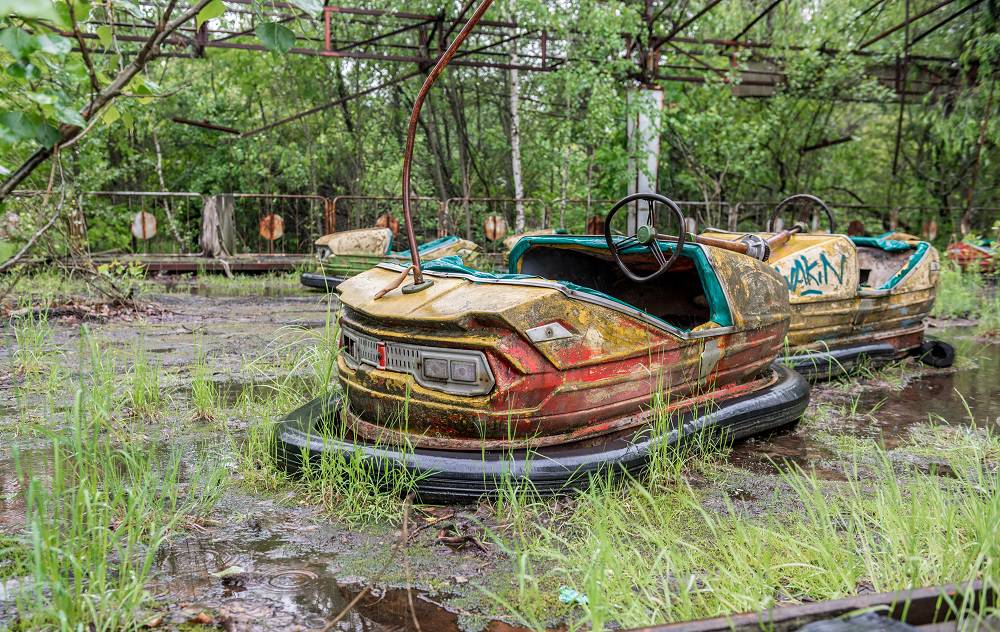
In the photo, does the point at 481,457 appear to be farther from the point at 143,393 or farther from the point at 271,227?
the point at 271,227

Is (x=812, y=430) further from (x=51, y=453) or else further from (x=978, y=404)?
(x=51, y=453)

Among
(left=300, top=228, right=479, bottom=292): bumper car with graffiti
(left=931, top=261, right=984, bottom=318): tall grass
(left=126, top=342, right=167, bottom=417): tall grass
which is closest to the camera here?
(left=126, top=342, right=167, bottom=417): tall grass

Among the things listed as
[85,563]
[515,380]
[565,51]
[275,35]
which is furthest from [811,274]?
[565,51]

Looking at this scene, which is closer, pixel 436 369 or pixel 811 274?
pixel 436 369

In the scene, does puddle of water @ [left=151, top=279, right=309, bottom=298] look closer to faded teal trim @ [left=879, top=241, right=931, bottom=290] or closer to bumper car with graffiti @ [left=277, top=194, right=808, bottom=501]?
bumper car with graffiti @ [left=277, top=194, right=808, bottom=501]

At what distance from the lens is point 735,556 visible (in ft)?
5.71

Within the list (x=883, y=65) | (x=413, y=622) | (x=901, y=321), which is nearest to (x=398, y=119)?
(x=883, y=65)

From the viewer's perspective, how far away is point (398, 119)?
14.3 meters

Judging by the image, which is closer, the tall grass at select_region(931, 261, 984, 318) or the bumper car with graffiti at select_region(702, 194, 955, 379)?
the bumper car with graffiti at select_region(702, 194, 955, 379)

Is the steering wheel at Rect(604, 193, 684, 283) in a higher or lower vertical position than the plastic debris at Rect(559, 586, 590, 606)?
higher

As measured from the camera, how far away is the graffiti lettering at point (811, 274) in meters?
3.98

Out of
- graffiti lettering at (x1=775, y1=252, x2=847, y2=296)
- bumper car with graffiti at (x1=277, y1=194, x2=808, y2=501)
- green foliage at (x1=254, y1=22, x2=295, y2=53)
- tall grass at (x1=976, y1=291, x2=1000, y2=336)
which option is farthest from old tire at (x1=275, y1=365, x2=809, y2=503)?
tall grass at (x1=976, y1=291, x2=1000, y2=336)

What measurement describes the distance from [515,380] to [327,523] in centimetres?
71

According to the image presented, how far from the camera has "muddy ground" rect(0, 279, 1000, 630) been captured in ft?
5.59
